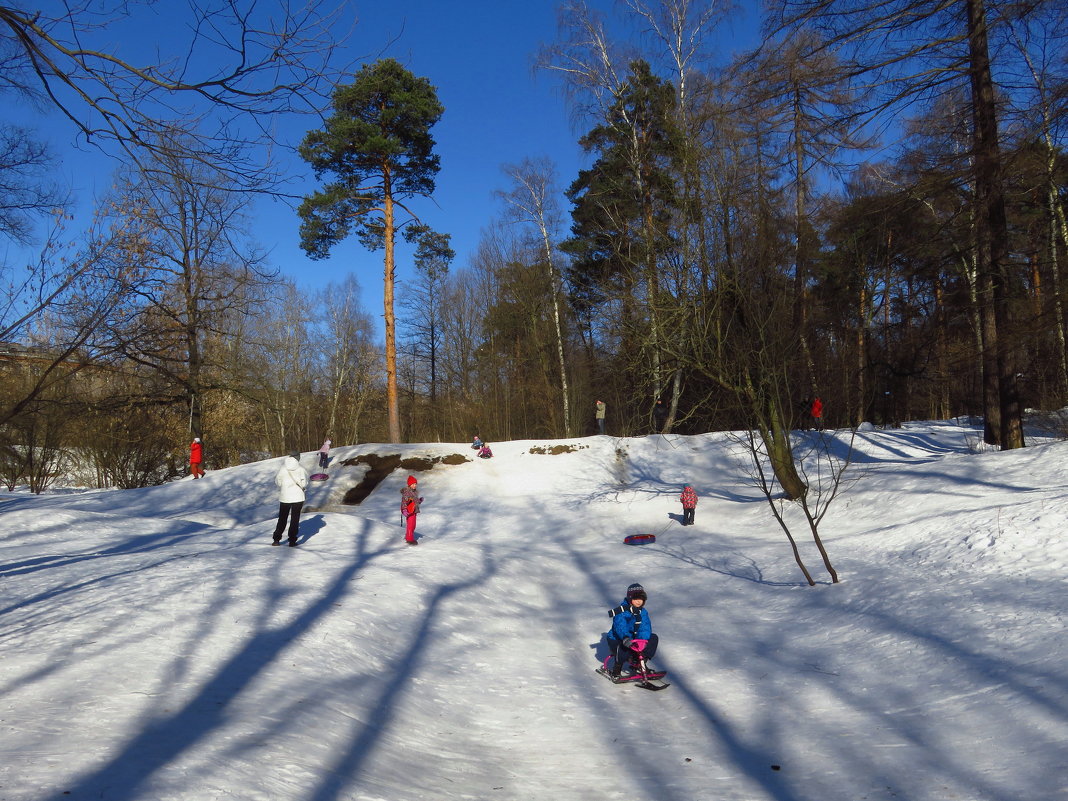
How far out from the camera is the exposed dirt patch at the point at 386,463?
68.8 ft

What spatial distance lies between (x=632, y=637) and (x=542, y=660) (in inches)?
49.1

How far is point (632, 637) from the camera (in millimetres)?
6898

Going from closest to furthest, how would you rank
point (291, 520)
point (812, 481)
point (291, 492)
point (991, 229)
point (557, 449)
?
point (291, 492), point (291, 520), point (991, 229), point (812, 481), point (557, 449)

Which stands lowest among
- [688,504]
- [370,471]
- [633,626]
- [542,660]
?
[542,660]

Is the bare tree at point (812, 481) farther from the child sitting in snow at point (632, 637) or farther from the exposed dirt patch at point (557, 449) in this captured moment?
the exposed dirt patch at point (557, 449)

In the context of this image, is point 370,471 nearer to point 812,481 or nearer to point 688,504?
point 688,504

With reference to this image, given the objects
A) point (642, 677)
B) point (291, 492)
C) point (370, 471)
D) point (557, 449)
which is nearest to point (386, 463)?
point (370, 471)

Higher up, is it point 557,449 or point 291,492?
point 557,449

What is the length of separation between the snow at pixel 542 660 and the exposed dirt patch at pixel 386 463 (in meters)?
7.17

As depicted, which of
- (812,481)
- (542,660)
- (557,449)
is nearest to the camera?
(542,660)

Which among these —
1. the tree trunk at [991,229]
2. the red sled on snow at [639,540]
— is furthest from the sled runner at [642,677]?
the tree trunk at [991,229]

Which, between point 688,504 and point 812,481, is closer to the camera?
point 688,504

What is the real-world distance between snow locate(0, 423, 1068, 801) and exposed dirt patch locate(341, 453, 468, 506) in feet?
23.5

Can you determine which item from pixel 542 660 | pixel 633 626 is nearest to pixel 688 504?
pixel 542 660
